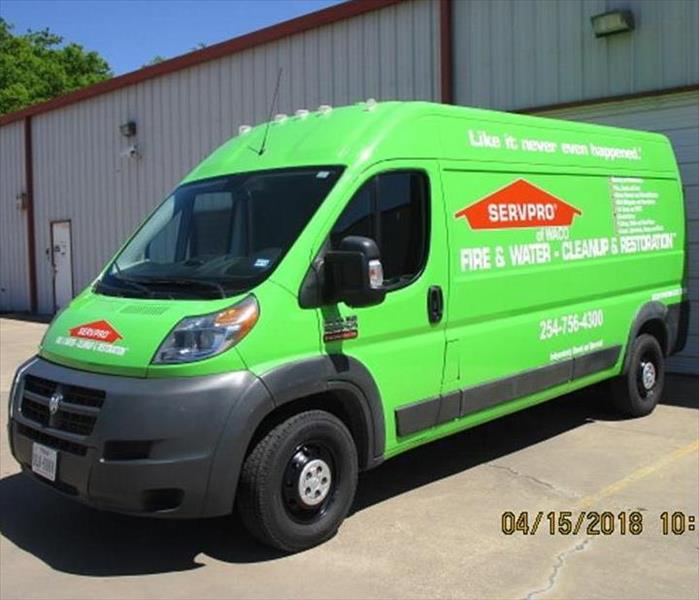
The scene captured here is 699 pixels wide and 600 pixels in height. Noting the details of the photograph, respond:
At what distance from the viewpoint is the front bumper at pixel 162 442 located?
4.01 meters

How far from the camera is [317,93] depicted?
12844 mm

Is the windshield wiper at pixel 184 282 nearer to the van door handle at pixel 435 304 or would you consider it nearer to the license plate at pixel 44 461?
the license plate at pixel 44 461

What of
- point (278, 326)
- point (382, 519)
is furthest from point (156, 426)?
point (382, 519)

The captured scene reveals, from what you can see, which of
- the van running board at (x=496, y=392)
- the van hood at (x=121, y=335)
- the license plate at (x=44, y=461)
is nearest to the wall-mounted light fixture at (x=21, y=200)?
the van hood at (x=121, y=335)

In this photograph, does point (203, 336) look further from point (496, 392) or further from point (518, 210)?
point (518, 210)

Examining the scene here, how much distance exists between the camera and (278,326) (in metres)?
4.29

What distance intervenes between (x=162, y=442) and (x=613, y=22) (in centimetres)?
761

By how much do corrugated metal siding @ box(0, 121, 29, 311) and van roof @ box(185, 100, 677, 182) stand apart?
54.3 ft

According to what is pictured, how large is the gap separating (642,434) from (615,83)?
4.54m

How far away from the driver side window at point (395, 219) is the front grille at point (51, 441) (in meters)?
1.83

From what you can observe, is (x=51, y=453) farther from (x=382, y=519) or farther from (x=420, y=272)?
(x=420, y=272)

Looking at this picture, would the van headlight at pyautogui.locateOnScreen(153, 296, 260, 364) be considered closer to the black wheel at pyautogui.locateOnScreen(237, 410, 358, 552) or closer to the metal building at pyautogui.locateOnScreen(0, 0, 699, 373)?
the black wheel at pyautogui.locateOnScreen(237, 410, 358, 552)
